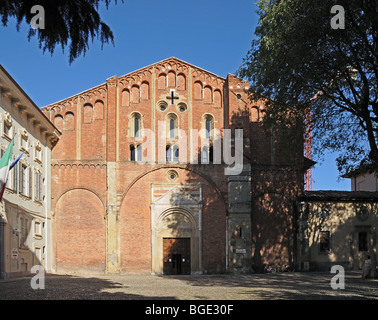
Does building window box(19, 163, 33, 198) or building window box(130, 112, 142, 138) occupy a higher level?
building window box(130, 112, 142, 138)

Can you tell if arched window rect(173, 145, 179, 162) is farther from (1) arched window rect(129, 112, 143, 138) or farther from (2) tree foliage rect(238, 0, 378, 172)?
(2) tree foliage rect(238, 0, 378, 172)

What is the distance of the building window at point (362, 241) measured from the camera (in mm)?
32562

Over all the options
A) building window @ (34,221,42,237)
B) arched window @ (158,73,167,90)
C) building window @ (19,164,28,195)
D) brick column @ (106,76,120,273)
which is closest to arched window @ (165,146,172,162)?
brick column @ (106,76,120,273)

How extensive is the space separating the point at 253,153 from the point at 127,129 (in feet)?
27.7

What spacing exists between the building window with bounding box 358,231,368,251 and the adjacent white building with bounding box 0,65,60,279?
66.0 feet

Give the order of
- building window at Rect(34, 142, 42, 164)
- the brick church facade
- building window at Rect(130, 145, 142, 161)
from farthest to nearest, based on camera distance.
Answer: building window at Rect(130, 145, 142, 161) → the brick church facade → building window at Rect(34, 142, 42, 164)

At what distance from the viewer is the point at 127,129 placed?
31719 mm

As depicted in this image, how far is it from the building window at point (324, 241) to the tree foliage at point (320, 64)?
12.5m

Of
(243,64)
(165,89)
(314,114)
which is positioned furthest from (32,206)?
(314,114)

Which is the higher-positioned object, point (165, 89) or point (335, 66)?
point (165, 89)

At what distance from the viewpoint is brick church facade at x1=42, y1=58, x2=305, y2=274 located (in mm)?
30453
